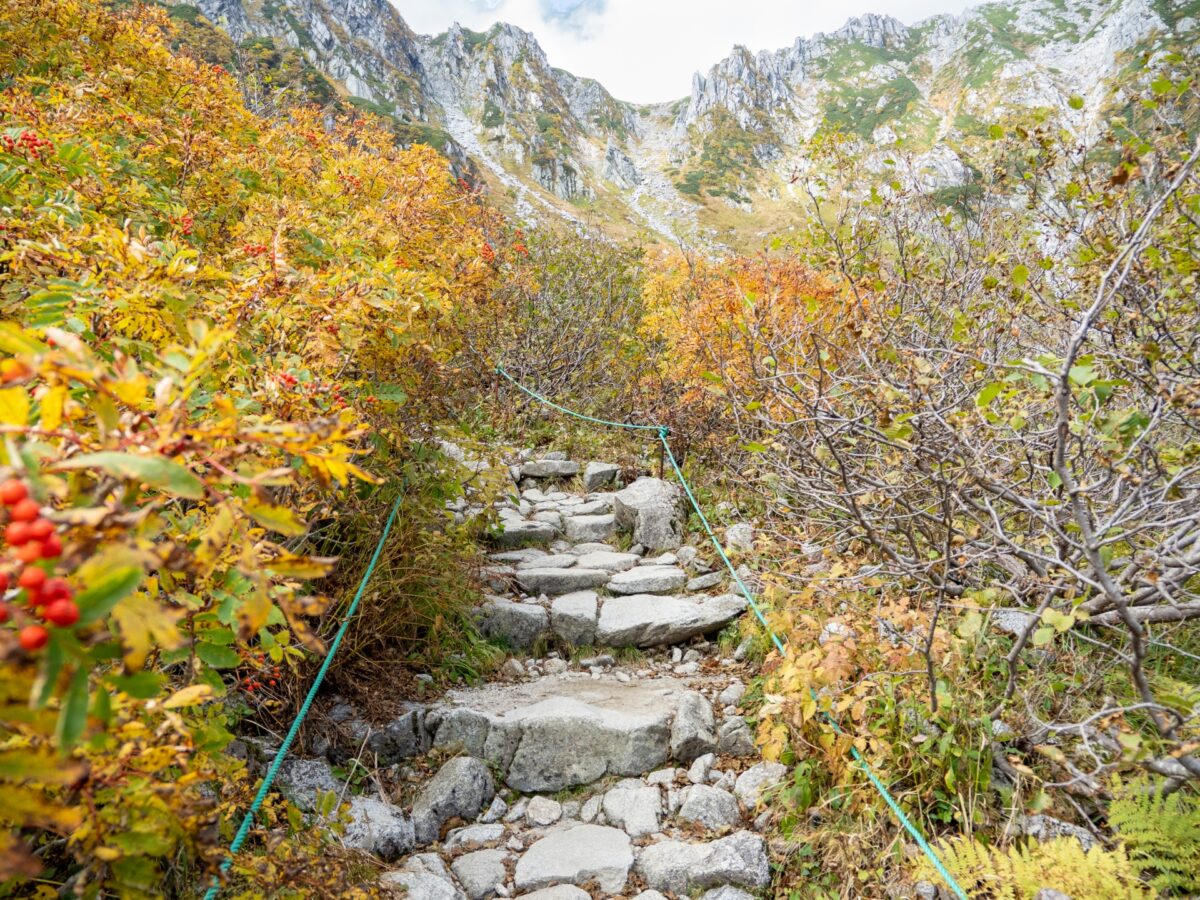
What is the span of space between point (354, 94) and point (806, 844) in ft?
227

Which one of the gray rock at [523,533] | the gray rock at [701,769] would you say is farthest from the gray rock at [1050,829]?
the gray rock at [523,533]

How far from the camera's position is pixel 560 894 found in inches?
107

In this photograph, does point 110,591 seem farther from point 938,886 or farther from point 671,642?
point 671,642

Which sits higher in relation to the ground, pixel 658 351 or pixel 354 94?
pixel 354 94

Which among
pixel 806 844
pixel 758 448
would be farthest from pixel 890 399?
pixel 806 844

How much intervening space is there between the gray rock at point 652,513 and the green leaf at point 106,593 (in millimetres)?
5591

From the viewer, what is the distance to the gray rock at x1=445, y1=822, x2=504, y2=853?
10.2 ft

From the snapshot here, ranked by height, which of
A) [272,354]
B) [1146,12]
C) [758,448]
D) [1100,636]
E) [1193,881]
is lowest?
[1193,881]

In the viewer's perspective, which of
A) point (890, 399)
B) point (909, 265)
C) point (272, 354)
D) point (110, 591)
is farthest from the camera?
point (909, 265)

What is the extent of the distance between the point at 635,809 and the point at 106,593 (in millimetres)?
3146

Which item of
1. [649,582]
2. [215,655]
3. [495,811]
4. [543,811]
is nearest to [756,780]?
[543,811]

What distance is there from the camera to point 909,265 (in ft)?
17.6

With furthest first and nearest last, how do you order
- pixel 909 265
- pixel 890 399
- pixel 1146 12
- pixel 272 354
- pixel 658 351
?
pixel 1146 12
pixel 658 351
pixel 909 265
pixel 272 354
pixel 890 399

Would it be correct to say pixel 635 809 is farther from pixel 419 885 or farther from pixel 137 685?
pixel 137 685
